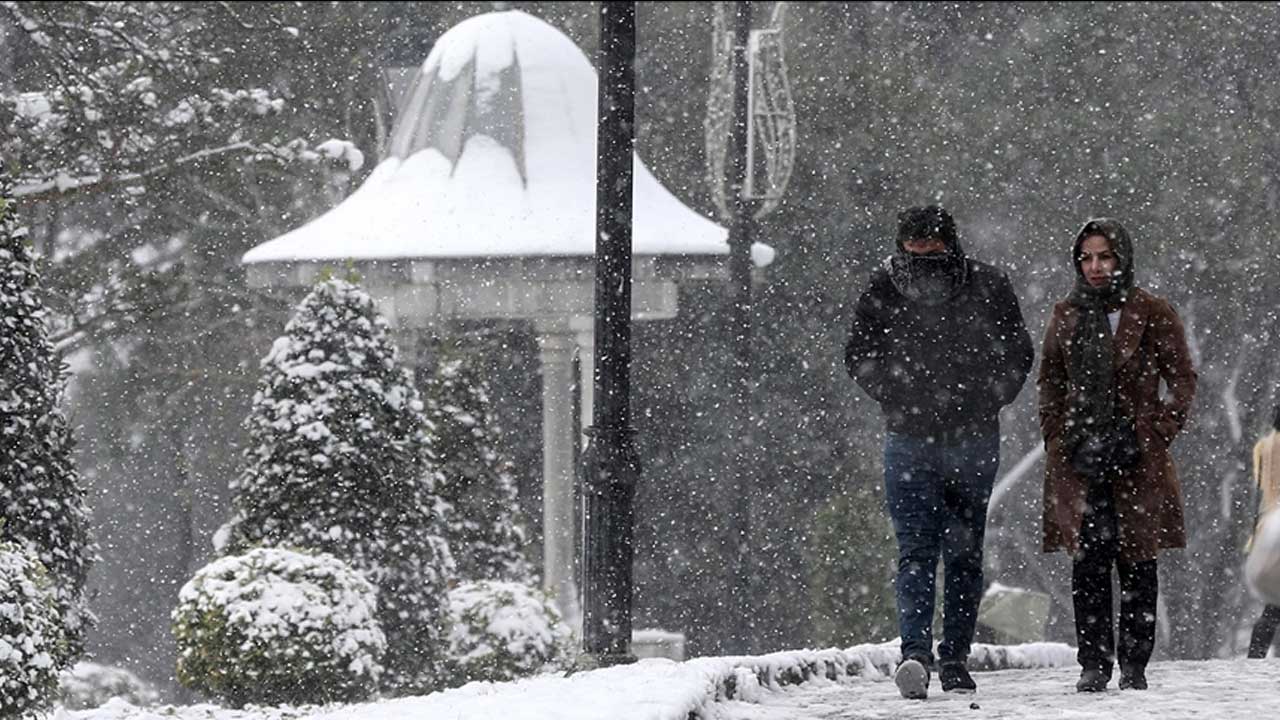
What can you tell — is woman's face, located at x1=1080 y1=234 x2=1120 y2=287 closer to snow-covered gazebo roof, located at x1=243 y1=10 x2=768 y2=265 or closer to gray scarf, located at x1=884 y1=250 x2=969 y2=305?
gray scarf, located at x1=884 y1=250 x2=969 y2=305

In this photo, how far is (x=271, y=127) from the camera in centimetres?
2694

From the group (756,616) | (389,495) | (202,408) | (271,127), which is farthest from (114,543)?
(389,495)

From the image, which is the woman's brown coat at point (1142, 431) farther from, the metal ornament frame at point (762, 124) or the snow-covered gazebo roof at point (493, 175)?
the snow-covered gazebo roof at point (493, 175)

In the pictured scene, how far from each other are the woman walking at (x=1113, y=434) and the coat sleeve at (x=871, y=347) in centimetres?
58

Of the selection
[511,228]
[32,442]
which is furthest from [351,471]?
[511,228]

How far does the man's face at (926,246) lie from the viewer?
321 inches

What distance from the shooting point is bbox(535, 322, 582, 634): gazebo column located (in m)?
19.2

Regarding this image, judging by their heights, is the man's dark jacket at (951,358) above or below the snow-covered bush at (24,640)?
above

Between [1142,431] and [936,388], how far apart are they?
72cm

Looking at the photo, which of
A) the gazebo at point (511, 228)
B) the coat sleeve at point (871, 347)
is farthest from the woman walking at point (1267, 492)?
the gazebo at point (511, 228)

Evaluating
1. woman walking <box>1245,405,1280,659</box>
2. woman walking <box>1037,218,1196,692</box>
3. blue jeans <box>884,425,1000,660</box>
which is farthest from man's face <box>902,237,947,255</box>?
woman walking <box>1245,405,1280,659</box>

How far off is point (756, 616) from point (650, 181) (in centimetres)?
706

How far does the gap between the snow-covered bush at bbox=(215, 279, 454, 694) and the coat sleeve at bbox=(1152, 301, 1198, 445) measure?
586 cm

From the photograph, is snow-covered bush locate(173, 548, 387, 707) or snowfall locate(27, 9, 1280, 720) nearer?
snowfall locate(27, 9, 1280, 720)
